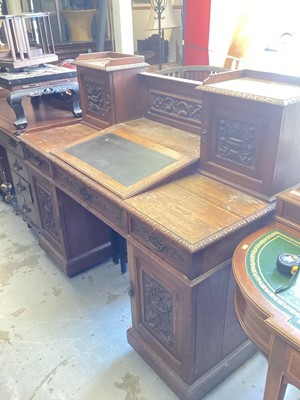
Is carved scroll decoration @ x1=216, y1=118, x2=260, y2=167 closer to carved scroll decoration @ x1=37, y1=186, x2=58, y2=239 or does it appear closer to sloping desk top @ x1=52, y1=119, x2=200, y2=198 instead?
sloping desk top @ x1=52, y1=119, x2=200, y2=198

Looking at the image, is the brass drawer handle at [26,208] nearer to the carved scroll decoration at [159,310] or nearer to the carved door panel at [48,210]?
the carved door panel at [48,210]

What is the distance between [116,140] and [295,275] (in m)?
1.04

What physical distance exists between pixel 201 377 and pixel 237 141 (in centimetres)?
91

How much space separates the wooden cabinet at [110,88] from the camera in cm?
181

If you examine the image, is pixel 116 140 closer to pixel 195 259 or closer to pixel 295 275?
pixel 195 259

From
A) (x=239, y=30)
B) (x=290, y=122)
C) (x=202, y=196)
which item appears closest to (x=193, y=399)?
(x=202, y=196)

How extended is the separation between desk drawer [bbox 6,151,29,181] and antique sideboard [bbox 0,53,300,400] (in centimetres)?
13

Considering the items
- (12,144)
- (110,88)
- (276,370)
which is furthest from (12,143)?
(276,370)

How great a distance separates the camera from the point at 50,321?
6.16 feet

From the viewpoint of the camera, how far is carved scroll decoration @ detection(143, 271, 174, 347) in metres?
1.36

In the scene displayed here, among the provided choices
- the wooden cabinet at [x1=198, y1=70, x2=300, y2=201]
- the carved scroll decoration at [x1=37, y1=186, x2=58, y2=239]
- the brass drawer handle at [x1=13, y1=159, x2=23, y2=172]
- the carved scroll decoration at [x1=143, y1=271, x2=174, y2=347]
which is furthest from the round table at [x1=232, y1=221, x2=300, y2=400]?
the brass drawer handle at [x1=13, y1=159, x2=23, y2=172]

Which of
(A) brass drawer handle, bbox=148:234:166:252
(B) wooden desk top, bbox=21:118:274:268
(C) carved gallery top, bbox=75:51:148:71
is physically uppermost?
(C) carved gallery top, bbox=75:51:148:71

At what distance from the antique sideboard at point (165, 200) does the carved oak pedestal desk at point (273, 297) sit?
71 millimetres

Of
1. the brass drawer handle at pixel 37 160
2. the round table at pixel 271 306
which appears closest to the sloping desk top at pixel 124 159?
the brass drawer handle at pixel 37 160
